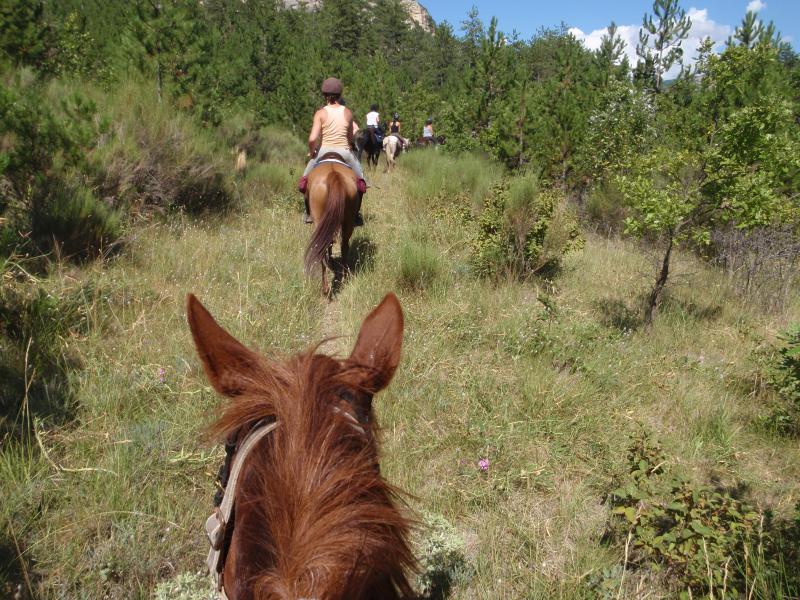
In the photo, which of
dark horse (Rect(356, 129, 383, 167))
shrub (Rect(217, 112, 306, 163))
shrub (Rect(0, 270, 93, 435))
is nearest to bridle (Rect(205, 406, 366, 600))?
shrub (Rect(0, 270, 93, 435))

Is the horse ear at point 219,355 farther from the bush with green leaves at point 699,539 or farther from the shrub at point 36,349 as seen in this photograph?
the shrub at point 36,349

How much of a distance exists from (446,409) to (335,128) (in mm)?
3951

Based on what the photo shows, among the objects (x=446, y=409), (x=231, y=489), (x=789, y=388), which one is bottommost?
(x=446, y=409)

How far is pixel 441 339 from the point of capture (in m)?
4.11

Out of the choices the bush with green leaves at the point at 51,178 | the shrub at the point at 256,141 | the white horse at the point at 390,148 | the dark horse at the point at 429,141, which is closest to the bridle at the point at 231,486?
the bush with green leaves at the point at 51,178

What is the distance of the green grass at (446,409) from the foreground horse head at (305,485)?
0.26 m

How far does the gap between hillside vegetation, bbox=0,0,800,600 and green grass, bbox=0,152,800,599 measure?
0.02m

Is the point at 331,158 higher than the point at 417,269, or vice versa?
the point at 331,158

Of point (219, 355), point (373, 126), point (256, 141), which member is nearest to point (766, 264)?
point (219, 355)

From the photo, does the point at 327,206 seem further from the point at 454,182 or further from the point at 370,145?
the point at 370,145

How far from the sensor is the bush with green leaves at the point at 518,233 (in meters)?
5.53

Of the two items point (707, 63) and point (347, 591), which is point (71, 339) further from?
→ point (707, 63)

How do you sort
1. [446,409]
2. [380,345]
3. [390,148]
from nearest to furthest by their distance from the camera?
1. [380,345]
2. [446,409]
3. [390,148]

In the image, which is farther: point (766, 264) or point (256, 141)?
point (256, 141)
